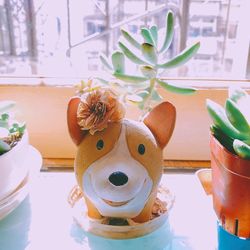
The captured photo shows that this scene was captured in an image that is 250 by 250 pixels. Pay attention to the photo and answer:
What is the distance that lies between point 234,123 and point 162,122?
0.08 meters

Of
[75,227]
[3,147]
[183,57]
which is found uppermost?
[183,57]

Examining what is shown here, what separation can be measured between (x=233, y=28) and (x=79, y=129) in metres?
0.37

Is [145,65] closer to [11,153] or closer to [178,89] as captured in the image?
[178,89]

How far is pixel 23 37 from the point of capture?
24.2 inches

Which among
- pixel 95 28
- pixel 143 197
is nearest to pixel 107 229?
pixel 143 197

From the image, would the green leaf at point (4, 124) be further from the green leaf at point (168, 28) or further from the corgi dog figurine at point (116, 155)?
the green leaf at point (168, 28)

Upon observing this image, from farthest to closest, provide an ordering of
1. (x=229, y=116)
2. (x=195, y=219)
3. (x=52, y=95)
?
(x=52, y=95) → (x=195, y=219) → (x=229, y=116)

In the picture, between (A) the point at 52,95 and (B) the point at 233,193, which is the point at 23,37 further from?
(B) the point at 233,193

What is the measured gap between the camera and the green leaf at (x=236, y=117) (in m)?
0.35

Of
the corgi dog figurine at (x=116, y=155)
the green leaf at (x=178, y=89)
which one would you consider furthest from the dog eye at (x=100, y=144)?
the green leaf at (x=178, y=89)

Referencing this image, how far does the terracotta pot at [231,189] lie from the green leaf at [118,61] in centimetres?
13

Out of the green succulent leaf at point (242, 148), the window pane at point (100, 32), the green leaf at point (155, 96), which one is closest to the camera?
the green succulent leaf at point (242, 148)

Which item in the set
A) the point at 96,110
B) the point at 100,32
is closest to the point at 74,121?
the point at 96,110

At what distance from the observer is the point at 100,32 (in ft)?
2.01
